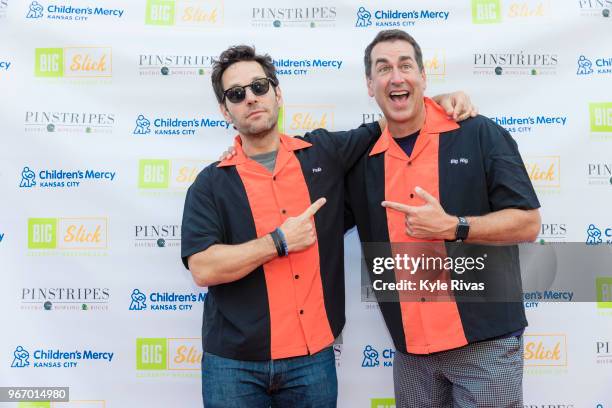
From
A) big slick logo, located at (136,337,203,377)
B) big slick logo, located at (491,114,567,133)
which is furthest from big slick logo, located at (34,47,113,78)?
big slick logo, located at (491,114,567,133)

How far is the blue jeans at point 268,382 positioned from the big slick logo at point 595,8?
227cm

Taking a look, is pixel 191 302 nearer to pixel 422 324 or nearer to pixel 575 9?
pixel 422 324

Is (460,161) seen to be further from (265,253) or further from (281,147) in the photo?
(265,253)

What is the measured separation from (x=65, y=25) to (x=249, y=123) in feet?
4.75

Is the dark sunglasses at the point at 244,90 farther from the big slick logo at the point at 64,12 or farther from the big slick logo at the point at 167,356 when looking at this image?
the big slick logo at the point at 167,356

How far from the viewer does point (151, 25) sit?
2.89m

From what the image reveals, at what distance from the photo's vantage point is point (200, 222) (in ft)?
6.91

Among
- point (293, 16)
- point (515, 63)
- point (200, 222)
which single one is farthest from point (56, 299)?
point (515, 63)

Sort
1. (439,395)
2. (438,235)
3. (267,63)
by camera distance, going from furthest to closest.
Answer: (267,63) → (439,395) → (438,235)

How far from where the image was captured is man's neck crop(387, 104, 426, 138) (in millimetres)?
2189

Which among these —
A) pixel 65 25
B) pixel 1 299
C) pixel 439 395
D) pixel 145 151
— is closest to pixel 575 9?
pixel 439 395

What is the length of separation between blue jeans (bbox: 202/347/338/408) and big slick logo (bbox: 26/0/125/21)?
198 cm

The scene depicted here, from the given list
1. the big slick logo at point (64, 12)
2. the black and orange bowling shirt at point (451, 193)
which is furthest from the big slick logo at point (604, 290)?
the big slick logo at point (64, 12)

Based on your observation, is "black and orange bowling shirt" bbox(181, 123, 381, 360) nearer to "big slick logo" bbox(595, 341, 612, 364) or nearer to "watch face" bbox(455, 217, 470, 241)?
"watch face" bbox(455, 217, 470, 241)
